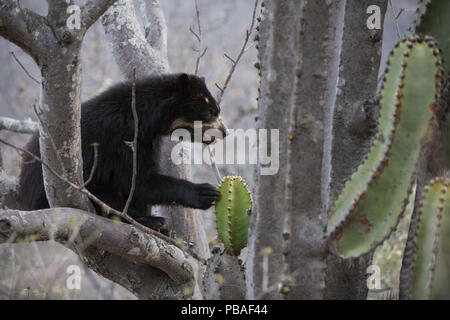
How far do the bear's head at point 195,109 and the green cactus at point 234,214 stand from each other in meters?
1.67

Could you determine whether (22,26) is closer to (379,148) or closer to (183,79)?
(379,148)

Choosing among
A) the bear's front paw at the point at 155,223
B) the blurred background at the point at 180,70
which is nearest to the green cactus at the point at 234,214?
the bear's front paw at the point at 155,223

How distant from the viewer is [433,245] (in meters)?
2.11

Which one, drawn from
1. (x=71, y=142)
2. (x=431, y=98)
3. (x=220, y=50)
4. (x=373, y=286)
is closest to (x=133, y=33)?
(x=71, y=142)

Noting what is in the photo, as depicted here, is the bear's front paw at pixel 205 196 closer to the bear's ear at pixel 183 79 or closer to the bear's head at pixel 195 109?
the bear's head at pixel 195 109

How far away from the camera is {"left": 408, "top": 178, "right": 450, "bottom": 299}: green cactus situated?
2090 mm

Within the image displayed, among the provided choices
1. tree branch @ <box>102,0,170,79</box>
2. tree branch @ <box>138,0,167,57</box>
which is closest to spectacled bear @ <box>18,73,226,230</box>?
tree branch @ <box>102,0,170,79</box>

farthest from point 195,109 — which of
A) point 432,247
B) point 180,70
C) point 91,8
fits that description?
point 180,70

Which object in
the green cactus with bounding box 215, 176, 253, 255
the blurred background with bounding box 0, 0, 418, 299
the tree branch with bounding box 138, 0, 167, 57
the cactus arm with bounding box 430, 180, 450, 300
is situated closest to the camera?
the cactus arm with bounding box 430, 180, 450, 300

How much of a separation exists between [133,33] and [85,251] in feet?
6.97

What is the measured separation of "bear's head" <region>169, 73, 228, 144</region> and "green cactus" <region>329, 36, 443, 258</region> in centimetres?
253

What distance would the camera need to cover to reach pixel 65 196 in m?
3.30

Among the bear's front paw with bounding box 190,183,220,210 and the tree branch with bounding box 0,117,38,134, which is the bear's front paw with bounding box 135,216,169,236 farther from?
the tree branch with bounding box 0,117,38,134
